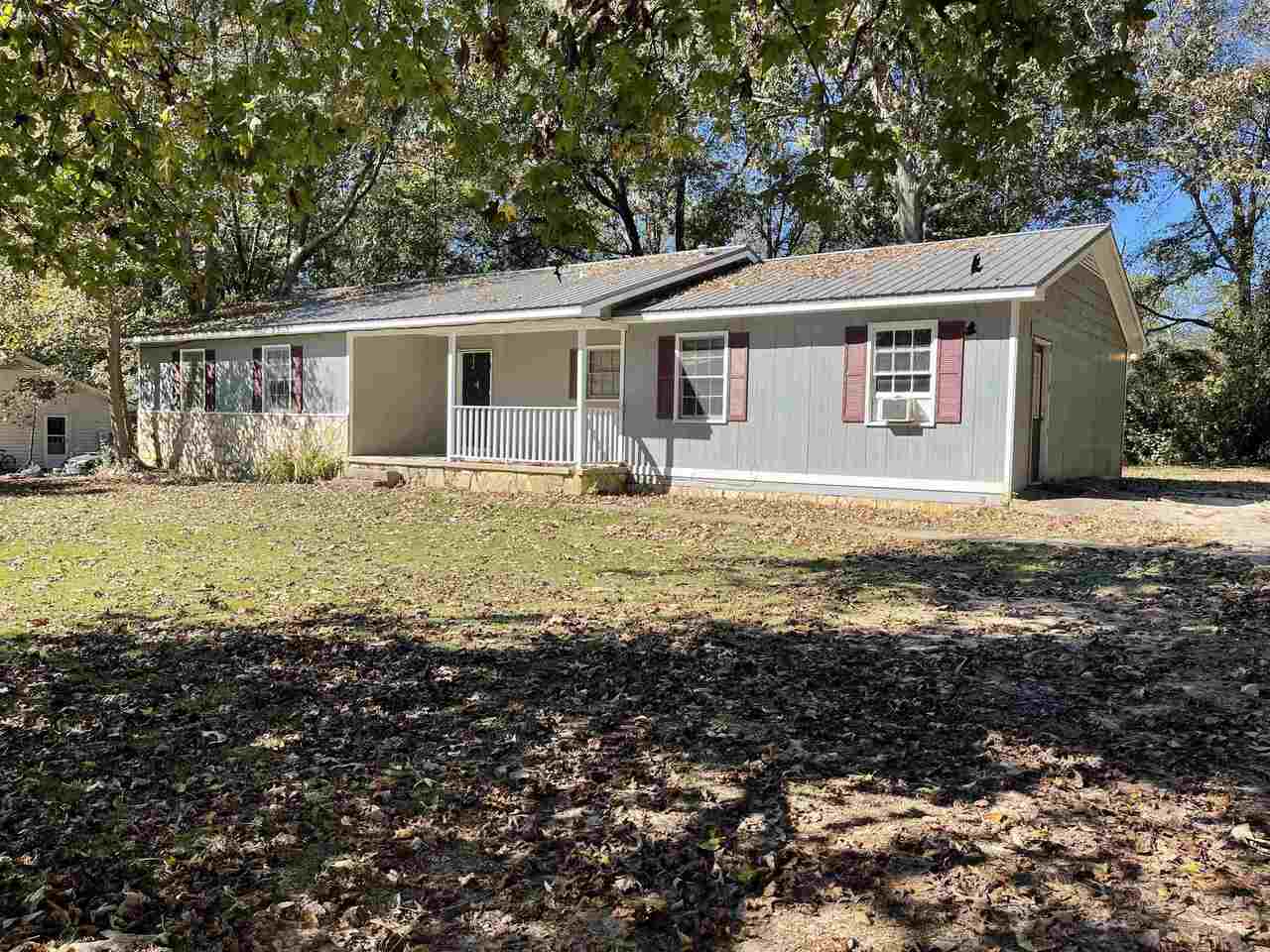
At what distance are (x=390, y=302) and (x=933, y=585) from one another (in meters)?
14.7

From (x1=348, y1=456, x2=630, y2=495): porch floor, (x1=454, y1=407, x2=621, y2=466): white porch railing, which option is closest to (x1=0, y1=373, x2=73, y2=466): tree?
(x1=348, y1=456, x2=630, y2=495): porch floor

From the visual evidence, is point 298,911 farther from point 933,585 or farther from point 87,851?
point 933,585

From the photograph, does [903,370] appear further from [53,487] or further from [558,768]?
[53,487]

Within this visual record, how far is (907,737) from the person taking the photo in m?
4.21

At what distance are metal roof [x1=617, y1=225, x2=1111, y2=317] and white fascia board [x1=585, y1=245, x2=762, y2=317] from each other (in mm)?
175

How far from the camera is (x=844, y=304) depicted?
13.5 metres

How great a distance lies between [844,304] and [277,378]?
12366mm

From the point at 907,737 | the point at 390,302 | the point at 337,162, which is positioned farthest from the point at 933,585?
the point at 337,162

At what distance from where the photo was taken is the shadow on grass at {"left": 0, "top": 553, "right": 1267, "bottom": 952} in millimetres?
2842

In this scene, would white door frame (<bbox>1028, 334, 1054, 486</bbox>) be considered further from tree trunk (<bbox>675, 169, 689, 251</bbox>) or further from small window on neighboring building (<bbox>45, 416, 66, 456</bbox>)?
small window on neighboring building (<bbox>45, 416, 66, 456</bbox>)

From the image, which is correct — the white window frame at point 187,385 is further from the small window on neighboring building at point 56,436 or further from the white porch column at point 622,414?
the white porch column at point 622,414

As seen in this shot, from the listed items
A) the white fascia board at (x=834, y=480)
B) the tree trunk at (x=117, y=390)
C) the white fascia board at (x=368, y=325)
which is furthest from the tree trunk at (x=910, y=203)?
the tree trunk at (x=117, y=390)

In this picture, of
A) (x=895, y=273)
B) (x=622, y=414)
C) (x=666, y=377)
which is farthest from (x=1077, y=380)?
(x=622, y=414)

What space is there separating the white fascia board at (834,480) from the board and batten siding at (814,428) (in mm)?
16
